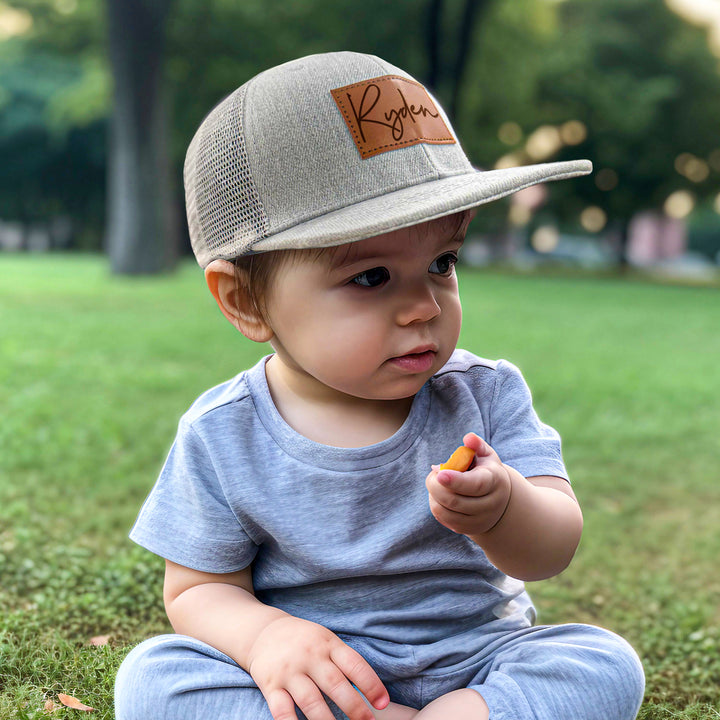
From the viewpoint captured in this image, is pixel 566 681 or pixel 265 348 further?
pixel 265 348

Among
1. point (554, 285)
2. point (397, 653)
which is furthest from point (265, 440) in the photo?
point (554, 285)

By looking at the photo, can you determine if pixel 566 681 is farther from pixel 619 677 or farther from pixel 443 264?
pixel 443 264

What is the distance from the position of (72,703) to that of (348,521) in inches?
27.8

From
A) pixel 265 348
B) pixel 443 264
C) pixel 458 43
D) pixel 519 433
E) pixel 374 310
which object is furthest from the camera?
pixel 458 43

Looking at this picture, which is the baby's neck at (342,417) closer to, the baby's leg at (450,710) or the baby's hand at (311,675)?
the baby's hand at (311,675)

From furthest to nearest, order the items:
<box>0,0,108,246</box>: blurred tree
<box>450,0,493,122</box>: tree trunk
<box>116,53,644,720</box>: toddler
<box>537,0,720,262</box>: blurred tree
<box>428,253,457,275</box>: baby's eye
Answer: <box>0,0,108,246</box>: blurred tree → <box>537,0,720,262</box>: blurred tree → <box>450,0,493,122</box>: tree trunk → <box>428,253,457,275</box>: baby's eye → <box>116,53,644,720</box>: toddler

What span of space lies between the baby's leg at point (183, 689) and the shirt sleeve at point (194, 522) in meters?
0.18

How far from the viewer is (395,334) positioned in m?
1.55

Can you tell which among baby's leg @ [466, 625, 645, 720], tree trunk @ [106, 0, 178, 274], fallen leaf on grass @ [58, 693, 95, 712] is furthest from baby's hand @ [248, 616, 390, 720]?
tree trunk @ [106, 0, 178, 274]

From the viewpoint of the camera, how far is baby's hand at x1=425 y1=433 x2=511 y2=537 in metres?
1.42

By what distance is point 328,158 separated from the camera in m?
1.57

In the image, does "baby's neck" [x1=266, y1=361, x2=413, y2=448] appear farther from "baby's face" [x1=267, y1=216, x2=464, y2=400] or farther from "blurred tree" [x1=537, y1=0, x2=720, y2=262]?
"blurred tree" [x1=537, y1=0, x2=720, y2=262]

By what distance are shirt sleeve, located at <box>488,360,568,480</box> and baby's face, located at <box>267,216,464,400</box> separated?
24cm

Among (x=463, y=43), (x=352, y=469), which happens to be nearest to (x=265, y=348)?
(x=352, y=469)
